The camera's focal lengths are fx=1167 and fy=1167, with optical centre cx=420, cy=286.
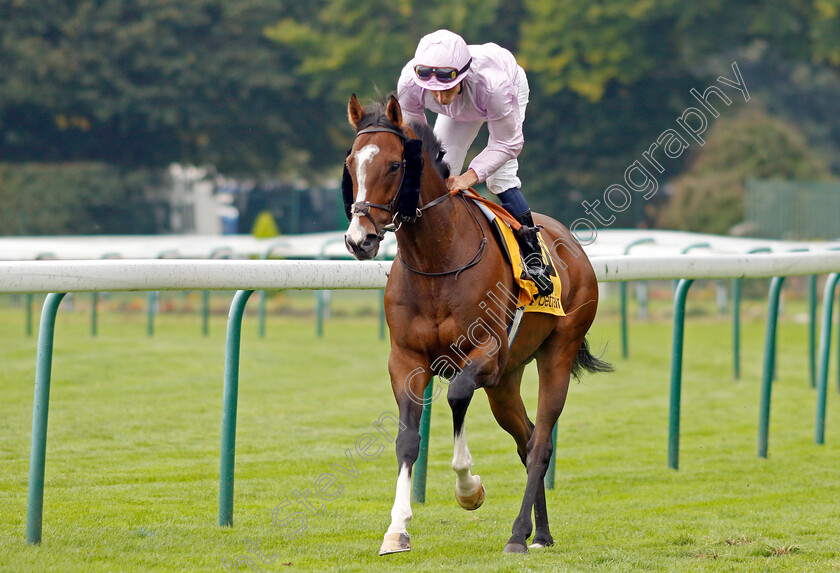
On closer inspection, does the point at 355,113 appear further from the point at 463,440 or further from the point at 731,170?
the point at 731,170

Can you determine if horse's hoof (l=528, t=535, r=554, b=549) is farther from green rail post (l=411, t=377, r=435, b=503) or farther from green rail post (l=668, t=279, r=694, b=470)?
green rail post (l=668, t=279, r=694, b=470)

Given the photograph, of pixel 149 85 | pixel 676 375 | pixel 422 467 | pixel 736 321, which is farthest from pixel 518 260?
pixel 149 85

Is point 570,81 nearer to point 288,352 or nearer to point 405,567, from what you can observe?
point 288,352

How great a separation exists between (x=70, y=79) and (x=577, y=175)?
11.8 m

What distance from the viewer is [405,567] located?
4219mm

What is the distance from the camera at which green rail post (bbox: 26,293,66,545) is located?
4168 millimetres

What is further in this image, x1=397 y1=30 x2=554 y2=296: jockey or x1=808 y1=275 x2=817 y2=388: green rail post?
x1=808 y1=275 x2=817 y2=388: green rail post

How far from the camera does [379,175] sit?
165 inches

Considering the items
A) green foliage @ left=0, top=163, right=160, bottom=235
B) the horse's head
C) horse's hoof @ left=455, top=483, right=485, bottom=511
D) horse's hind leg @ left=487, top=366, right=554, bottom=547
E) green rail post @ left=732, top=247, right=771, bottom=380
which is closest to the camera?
the horse's head

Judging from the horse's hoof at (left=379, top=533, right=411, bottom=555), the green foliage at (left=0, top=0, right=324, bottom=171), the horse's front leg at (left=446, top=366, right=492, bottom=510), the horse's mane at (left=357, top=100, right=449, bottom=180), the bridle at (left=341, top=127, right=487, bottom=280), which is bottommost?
the horse's hoof at (left=379, top=533, right=411, bottom=555)

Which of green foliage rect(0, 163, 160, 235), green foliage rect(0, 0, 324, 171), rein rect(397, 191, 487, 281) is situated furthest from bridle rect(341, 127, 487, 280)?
green foliage rect(0, 0, 324, 171)

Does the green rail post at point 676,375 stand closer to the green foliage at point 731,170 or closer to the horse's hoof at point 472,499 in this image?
the horse's hoof at point 472,499

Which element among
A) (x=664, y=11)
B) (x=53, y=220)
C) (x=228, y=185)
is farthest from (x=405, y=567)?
(x=228, y=185)

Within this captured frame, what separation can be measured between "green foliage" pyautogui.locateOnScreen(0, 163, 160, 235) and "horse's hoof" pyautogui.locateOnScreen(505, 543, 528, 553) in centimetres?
2132
